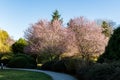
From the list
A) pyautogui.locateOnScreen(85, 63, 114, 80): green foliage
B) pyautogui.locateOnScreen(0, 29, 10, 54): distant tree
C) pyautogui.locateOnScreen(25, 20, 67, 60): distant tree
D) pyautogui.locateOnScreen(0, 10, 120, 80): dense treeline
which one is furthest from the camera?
pyautogui.locateOnScreen(0, 29, 10, 54): distant tree

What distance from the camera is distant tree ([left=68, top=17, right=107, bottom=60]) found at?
127 ft

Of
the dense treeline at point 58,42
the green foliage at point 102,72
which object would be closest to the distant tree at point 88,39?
the dense treeline at point 58,42

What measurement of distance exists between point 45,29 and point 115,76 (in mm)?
33417

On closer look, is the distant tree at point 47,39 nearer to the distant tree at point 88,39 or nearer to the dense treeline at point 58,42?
the dense treeline at point 58,42

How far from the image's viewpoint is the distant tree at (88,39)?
38641 millimetres

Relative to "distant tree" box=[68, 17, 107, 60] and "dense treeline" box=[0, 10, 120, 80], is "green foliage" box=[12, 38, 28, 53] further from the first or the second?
"distant tree" box=[68, 17, 107, 60]

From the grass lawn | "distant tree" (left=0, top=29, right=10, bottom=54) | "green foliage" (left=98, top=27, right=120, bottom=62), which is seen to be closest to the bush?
"distant tree" (left=0, top=29, right=10, bottom=54)

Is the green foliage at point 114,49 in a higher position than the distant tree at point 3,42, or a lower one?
lower

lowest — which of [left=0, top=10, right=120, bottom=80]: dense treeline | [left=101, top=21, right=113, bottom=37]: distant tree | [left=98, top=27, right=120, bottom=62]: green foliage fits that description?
[left=98, top=27, right=120, bottom=62]: green foliage

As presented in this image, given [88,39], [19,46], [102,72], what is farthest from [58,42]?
[102,72]

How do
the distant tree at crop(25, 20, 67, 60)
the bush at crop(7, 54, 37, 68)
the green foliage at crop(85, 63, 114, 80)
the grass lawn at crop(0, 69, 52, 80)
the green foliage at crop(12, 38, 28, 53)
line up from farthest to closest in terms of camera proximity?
the green foliage at crop(12, 38, 28, 53), the distant tree at crop(25, 20, 67, 60), the bush at crop(7, 54, 37, 68), the grass lawn at crop(0, 69, 52, 80), the green foliage at crop(85, 63, 114, 80)

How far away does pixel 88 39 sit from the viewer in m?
38.5

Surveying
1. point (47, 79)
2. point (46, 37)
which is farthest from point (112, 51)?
point (46, 37)

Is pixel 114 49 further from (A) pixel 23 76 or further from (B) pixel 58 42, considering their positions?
(B) pixel 58 42
